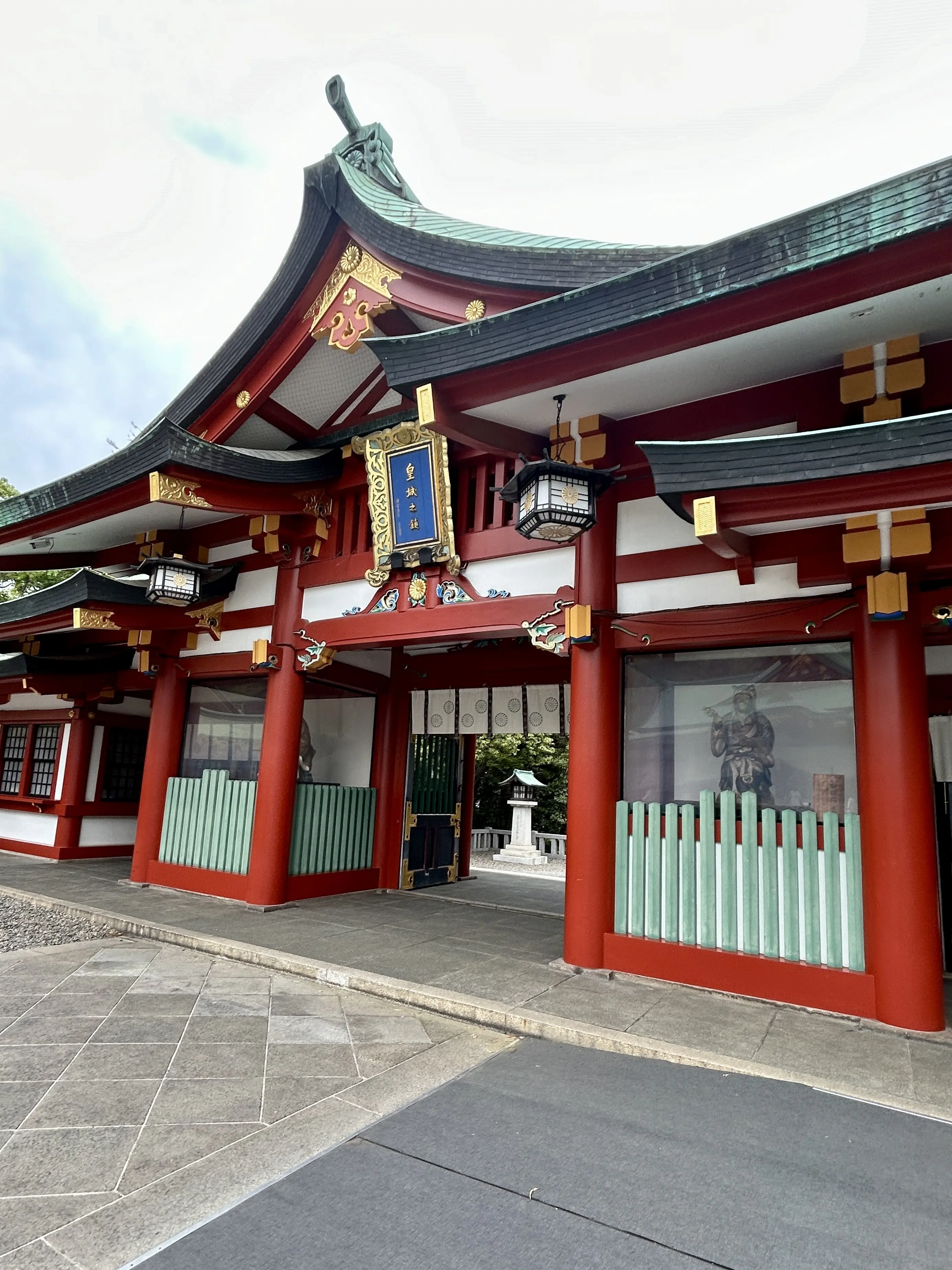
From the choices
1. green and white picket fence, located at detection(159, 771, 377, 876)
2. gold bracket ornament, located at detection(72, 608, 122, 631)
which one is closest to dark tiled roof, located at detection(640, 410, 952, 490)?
green and white picket fence, located at detection(159, 771, 377, 876)

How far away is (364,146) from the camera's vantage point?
8.45 metres

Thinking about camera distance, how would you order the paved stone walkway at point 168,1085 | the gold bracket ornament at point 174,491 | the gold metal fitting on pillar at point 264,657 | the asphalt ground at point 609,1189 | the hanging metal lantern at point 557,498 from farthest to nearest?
the gold metal fitting on pillar at point 264,657
the gold bracket ornament at point 174,491
the hanging metal lantern at point 557,498
the paved stone walkway at point 168,1085
the asphalt ground at point 609,1189

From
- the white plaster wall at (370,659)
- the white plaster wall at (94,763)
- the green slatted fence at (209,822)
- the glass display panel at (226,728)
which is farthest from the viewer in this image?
the white plaster wall at (94,763)

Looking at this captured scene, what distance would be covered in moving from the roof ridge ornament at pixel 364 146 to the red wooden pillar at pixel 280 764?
14.2ft

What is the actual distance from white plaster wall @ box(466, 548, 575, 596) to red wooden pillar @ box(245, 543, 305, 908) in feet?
8.77

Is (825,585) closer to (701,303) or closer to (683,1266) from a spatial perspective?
(701,303)

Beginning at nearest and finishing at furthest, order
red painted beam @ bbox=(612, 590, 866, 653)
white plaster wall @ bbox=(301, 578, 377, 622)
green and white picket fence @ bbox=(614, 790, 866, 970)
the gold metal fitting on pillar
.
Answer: green and white picket fence @ bbox=(614, 790, 866, 970)
red painted beam @ bbox=(612, 590, 866, 653)
white plaster wall @ bbox=(301, 578, 377, 622)
the gold metal fitting on pillar

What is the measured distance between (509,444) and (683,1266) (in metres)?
5.54

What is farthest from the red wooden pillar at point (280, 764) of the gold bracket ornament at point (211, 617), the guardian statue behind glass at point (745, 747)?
the guardian statue behind glass at point (745, 747)

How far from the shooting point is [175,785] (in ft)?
32.1

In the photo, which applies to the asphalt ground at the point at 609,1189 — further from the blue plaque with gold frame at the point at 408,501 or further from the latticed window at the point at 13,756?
the latticed window at the point at 13,756

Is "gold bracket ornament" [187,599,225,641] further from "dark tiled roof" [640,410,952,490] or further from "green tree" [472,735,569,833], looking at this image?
"green tree" [472,735,569,833]

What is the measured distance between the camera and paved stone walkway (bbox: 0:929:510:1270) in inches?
108

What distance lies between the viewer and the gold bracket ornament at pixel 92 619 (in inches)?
342
